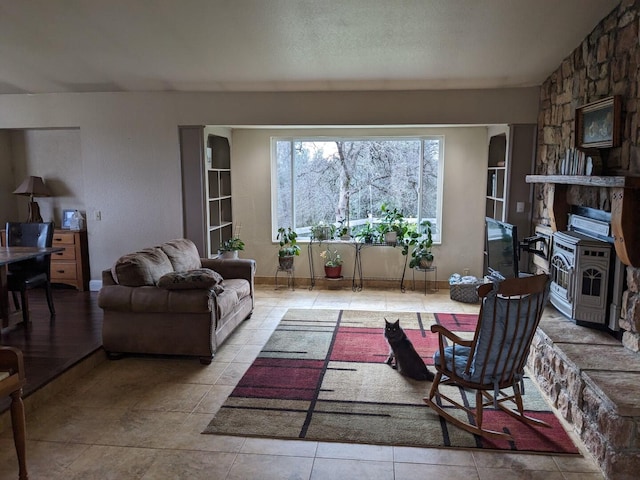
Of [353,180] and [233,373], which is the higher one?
[353,180]

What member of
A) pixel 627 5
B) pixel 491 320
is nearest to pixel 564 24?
pixel 627 5

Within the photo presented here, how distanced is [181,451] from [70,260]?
4168 millimetres

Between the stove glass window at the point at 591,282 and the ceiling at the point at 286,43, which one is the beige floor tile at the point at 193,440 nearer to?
the stove glass window at the point at 591,282

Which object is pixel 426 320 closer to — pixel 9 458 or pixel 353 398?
pixel 353 398

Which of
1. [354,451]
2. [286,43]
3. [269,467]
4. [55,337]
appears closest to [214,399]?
[269,467]

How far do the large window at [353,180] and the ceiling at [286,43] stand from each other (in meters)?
1.40

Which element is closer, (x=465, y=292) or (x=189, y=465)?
(x=189, y=465)

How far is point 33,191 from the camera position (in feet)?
20.6

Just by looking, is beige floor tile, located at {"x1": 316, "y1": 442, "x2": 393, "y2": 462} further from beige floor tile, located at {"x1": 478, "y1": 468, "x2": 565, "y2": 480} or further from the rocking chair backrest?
the rocking chair backrest

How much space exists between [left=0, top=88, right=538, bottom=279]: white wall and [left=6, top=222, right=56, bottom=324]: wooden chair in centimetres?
90

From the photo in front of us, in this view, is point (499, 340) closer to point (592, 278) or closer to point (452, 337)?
point (452, 337)

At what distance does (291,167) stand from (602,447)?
510cm

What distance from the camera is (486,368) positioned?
114 inches

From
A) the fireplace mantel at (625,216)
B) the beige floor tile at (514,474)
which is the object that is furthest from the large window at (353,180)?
the beige floor tile at (514,474)
